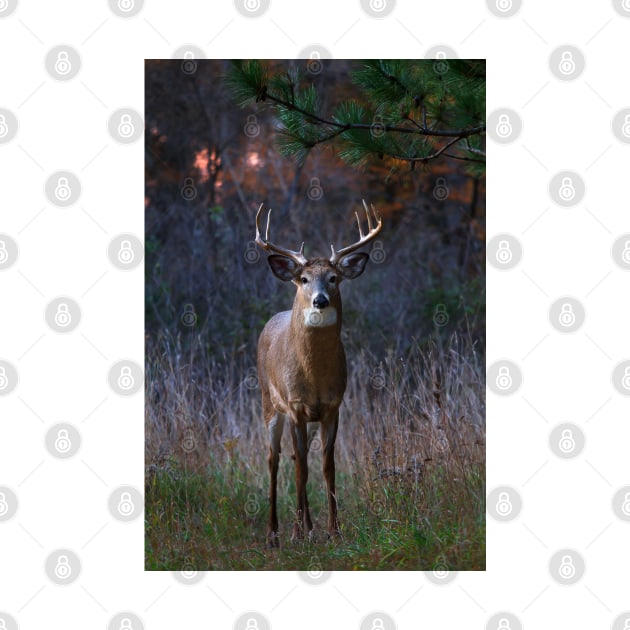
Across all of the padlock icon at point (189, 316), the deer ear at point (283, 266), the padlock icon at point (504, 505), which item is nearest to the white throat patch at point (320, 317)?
the deer ear at point (283, 266)

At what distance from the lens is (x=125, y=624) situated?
6.28m

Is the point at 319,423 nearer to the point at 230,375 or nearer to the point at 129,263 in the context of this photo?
the point at 129,263

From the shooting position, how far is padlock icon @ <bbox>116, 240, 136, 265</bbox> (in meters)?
6.98

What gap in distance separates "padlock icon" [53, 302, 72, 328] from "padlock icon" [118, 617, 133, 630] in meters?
2.09

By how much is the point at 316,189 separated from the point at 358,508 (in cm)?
669

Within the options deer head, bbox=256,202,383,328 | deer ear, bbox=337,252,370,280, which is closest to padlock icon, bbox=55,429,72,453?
deer head, bbox=256,202,383,328

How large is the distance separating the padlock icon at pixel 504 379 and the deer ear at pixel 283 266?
1709mm

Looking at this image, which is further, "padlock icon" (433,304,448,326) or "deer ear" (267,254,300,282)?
"padlock icon" (433,304,448,326)

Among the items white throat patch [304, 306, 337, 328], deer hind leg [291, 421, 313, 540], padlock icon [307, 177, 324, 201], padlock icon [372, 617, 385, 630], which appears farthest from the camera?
padlock icon [307, 177, 324, 201]

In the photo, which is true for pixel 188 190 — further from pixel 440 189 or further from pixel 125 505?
pixel 125 505

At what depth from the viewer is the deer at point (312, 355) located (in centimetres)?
711

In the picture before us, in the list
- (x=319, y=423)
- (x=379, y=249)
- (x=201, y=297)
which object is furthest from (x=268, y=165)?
(x=319, y=423)

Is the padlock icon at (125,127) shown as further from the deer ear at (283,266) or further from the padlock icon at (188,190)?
the padlock icon at (188,190)

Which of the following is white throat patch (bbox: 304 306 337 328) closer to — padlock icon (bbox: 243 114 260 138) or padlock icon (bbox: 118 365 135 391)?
padlock icon (bbox: 118 365 135 391)
